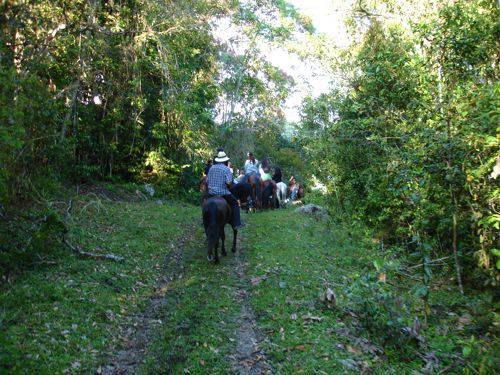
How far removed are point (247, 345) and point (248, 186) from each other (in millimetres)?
10013

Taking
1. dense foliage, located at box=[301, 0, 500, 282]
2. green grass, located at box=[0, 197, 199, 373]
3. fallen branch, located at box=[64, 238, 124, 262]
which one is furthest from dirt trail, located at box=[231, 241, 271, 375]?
dense foliage, located at box=[301, 0, 500, 282]

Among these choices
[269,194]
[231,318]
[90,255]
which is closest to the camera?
[231,318]

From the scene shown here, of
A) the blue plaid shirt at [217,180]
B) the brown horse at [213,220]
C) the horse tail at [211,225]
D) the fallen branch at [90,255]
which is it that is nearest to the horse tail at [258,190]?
the blue plaid shirt at [217,180]

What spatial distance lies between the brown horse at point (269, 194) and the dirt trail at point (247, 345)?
12471 mm

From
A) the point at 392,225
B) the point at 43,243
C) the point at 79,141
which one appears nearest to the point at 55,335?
the point at 43,243

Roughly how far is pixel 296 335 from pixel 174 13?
12222 mm

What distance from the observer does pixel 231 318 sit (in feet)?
21.2

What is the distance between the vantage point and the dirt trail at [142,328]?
195 inches

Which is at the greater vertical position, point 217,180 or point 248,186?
point 217,180

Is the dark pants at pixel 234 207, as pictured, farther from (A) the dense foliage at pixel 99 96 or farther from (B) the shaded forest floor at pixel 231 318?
(A) the dense foliage at pixel 99 96

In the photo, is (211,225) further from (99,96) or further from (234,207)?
(99,96)

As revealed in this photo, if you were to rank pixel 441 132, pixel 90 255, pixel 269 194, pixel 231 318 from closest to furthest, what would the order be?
pixel 231 318
pixel 441 132
pixel 90 255
pixel 269 194

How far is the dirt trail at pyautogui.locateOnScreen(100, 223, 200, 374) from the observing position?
16.2 ft

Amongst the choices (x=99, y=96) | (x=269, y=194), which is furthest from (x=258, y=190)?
(x=99, y=96)
